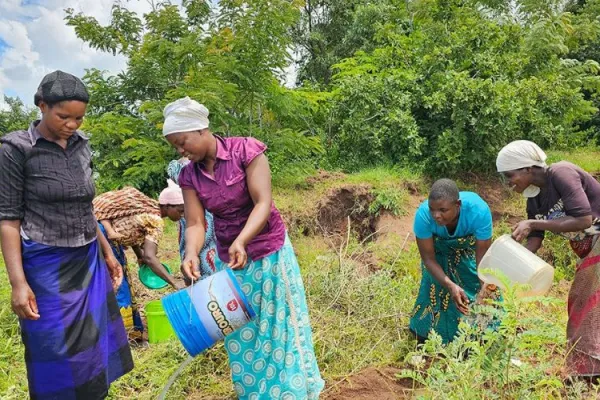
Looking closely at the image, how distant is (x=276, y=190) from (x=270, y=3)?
105 inches

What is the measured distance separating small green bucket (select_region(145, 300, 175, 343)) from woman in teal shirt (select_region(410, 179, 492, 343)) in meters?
1.76

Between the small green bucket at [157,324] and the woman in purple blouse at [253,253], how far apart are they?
1.19 meters

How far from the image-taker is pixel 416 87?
888 cm

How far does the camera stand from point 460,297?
9.65 feet

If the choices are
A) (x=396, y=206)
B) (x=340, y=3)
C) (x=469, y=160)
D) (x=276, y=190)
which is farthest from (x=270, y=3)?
(x=340, y=3)

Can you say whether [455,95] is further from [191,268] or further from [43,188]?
[43,188]

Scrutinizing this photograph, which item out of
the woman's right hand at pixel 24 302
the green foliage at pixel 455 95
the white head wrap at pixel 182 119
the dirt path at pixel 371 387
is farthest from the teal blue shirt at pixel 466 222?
the green foliage at pixel 455 95

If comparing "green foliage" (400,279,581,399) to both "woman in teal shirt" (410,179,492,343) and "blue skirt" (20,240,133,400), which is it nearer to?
"woman in teal shirt" (410,179,492,343)

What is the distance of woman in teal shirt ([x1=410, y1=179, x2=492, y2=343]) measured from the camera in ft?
9.25

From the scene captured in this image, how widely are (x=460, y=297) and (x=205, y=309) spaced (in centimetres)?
165

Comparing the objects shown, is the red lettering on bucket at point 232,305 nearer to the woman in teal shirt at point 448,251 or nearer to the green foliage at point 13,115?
the woman in teal shirt at point 448,251

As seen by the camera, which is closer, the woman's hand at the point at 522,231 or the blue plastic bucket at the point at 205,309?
the blue plastic bucket at the point at 205,309

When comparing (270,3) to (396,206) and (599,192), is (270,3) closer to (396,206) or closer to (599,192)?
(396,206)

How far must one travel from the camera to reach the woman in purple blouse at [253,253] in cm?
218
